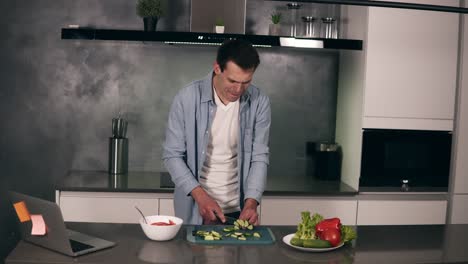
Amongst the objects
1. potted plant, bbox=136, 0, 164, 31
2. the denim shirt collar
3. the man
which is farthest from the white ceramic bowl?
potted plant, bbox=136, 0, 164, 31

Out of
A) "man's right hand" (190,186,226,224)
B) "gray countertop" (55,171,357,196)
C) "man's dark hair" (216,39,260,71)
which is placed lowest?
"gray countertop" (55,171,357,196)

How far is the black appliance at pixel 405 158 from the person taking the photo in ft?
12.8

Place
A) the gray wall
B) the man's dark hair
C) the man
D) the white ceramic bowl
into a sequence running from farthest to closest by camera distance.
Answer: the gray wall, the man, the man's dark hair, the white ceramic bowl

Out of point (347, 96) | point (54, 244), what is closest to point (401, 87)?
point (347, 96)

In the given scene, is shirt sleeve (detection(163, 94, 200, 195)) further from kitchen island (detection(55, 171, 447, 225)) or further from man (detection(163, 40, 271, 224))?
kitchen island (detection(55, 171, 447, 225))

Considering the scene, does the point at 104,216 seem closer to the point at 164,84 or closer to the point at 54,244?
the point at 164,84

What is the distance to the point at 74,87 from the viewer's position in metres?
4.18

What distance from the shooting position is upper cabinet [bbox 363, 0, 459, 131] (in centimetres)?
382

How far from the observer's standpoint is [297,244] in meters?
2.25

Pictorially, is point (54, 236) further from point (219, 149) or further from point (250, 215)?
point (219, 149)

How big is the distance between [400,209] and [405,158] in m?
0.34

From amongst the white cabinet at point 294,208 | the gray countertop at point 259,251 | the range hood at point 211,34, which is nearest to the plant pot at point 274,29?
the range hood at point 211,34

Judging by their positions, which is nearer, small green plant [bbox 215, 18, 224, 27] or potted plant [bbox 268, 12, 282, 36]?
small green plant [bbox 215, 18, 224, 27]

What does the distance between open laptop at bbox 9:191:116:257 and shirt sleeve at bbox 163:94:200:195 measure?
0.61 metres
